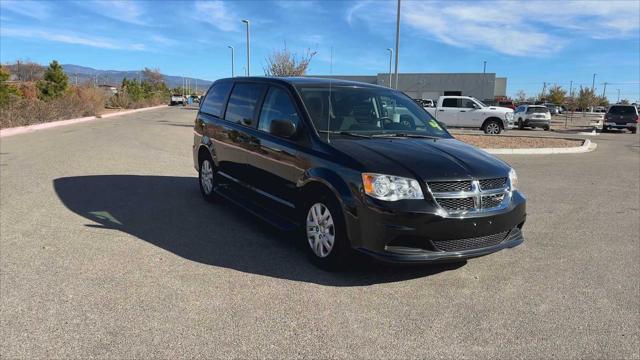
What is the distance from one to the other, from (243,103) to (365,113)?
1.75 metres

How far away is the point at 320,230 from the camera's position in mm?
4551

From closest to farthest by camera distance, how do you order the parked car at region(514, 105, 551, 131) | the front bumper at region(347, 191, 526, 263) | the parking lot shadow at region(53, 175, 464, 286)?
the front bumper at region(347, 191, 526, 263) < the parking lot shadow at region(53, 175, 464, 286) < the parked car at region(514, 105, 551, 131)

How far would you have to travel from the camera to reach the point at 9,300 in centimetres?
379

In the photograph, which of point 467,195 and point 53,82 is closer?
point 467,195

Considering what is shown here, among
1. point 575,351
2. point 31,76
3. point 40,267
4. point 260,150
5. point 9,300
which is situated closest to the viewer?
point 575,351

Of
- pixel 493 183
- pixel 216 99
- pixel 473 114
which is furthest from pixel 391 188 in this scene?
pixel 473 114

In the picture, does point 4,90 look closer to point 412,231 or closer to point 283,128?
point 283,128

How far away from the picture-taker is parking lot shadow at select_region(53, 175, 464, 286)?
15.1ft

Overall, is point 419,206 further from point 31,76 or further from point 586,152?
point 31,76

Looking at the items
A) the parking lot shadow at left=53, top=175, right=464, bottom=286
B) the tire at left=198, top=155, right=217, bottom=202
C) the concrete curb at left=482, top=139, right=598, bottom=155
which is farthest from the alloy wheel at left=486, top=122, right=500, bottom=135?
the tire at left=198, top=155, right=217, bottom=202

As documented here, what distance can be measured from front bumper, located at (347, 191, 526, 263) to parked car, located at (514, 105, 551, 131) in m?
29.4

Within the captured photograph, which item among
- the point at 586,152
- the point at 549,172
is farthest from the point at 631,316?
the point at 586,152

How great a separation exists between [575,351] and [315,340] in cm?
171

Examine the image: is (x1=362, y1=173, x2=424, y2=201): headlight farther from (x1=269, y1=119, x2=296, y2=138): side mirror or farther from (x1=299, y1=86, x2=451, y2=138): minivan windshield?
(x1=269, y1=119, x2=296, y2=138): side mirror
